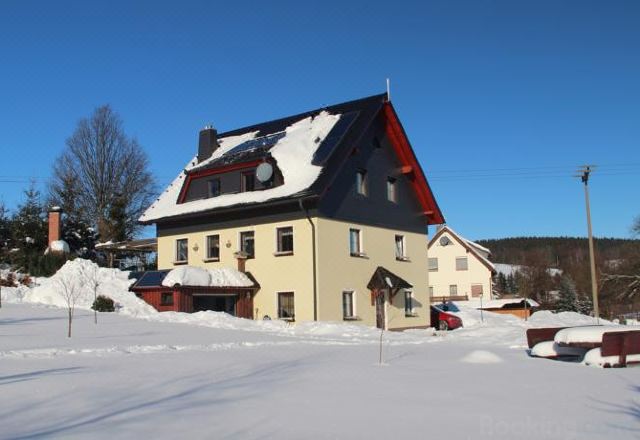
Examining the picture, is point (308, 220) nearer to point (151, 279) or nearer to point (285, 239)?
point (285, 239)

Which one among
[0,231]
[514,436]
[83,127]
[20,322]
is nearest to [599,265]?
[83,127]

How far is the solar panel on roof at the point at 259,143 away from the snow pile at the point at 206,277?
5.70 metres

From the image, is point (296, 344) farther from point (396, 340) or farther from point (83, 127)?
point (83, 127)

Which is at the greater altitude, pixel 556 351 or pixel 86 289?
pixel 86 289

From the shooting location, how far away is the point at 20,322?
60.7 feet

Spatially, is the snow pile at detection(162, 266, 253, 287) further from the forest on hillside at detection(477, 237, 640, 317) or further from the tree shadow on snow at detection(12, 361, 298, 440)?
the forest on hillside at detection(477, 237, 640, 317)

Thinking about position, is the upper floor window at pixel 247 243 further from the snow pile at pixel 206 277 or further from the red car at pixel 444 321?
the red car at pixel 444 321

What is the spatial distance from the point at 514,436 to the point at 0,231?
108ft

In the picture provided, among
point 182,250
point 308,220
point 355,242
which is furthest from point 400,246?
point 182,250

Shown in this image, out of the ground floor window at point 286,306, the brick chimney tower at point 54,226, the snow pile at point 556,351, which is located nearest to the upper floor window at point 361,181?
the ground floor window at point 286,306

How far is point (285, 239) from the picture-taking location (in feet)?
87.2

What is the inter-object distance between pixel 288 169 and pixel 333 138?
2299mm

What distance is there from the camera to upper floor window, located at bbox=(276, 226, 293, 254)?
86.5ft

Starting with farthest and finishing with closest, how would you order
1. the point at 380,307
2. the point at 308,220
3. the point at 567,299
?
the point at 567,299, the point at 380,307, the point at 308,220
